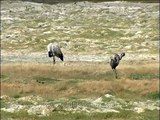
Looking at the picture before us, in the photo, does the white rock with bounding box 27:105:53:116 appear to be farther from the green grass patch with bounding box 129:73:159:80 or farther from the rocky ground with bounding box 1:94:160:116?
the green grass patch with bounding box 129:73:159:80

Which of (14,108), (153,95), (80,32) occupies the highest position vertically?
(14,108)

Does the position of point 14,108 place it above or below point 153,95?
above

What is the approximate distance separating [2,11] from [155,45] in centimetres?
4501

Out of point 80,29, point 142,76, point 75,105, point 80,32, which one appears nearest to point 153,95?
point 75,105

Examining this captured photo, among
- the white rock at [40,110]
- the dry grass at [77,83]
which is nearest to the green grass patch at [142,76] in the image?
the dry grass at [77,83]

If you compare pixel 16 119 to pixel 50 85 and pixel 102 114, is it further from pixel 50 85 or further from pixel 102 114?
pixel 50 85

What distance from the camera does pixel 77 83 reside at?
4403 cm

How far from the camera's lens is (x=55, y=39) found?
293 ft

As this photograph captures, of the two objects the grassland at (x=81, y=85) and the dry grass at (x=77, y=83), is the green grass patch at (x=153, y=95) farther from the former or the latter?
the dry grass at (x=77, y=83)

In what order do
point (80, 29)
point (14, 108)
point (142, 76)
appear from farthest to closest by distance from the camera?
1. point (80, 29)
2. point (142, 76)
3. point (14, 108)

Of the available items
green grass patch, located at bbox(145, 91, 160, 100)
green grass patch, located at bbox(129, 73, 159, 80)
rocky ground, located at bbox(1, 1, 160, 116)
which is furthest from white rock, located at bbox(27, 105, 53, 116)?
green grass patch, located at bbox(129, 73, 159, 80)

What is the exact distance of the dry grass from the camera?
1634 inches

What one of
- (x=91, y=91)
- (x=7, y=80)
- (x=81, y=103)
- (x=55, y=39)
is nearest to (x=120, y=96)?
(x=91, y=91)

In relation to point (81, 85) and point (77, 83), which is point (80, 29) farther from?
point (81, 85)
